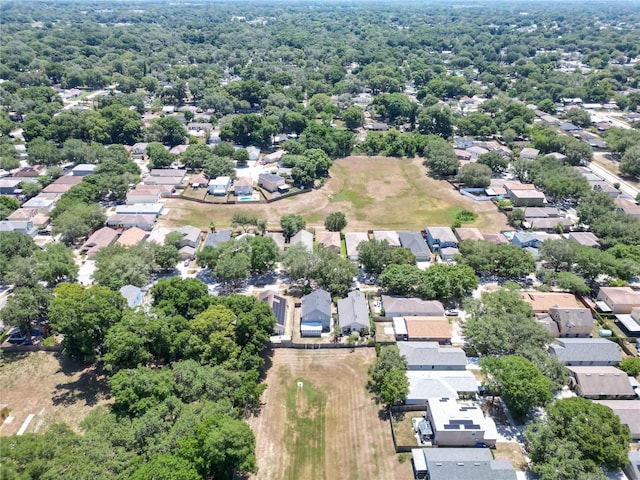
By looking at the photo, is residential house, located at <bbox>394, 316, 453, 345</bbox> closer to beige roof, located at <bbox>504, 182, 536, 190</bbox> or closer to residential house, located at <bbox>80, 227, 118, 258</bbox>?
beige roof, located at <bbox>504, 182, 536, 190</bbox>

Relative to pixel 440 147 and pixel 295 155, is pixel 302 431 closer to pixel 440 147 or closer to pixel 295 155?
pixel 295 155

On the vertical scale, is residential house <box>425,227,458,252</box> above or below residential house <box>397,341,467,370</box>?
below

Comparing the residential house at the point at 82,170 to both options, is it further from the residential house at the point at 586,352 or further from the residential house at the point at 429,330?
the residential house at the point at 586,352

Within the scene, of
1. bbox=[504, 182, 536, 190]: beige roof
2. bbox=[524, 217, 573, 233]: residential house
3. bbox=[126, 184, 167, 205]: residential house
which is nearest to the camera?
bbox=[524, 217, 573, 233]: residential house

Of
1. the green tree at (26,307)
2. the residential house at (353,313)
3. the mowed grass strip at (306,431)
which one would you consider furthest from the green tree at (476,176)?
the green tree at (26,307)

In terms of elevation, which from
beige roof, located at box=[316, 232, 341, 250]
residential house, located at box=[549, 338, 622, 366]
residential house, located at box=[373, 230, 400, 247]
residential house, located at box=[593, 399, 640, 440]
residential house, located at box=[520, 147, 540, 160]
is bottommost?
beige roof, located at box=[316, 232, 341, 250]

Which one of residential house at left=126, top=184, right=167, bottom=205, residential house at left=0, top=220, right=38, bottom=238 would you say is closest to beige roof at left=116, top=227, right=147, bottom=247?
residential house at left=126, top=184, right=167, bottom=205

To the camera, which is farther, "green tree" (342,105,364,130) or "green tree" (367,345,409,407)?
"green tree" (342,105,364,130)
